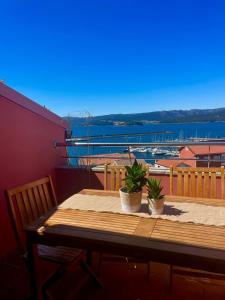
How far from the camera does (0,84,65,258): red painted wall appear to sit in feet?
8.69

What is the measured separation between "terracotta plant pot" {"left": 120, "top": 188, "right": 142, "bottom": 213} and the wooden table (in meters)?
0.08

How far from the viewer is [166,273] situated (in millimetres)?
2395

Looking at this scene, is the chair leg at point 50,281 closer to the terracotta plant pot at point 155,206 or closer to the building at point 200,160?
the terracotta plant pot at point 155,206

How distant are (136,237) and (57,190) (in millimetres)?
2542

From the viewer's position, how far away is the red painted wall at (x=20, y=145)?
104 inches

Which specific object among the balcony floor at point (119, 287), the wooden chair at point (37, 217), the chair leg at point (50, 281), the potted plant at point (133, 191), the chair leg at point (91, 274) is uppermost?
the potted plant at point (133, 191)

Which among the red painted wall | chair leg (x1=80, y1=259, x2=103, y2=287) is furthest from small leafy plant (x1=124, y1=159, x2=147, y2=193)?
the red painted wall

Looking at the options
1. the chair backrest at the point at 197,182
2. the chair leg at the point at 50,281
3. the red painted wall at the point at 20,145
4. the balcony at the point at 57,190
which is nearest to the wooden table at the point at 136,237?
the chair leg at the point at 50,281

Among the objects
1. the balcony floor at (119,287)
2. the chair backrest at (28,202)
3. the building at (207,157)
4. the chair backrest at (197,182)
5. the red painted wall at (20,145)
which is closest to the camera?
the chair backrest at (28,202)

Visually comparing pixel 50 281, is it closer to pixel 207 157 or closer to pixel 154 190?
pixel 154 190

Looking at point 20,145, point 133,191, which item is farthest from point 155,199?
point 20,145

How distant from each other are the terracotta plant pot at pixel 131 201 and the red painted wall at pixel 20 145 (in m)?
1.48

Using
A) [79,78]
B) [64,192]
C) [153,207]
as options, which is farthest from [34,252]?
[79,78]

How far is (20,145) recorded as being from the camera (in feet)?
9.50
